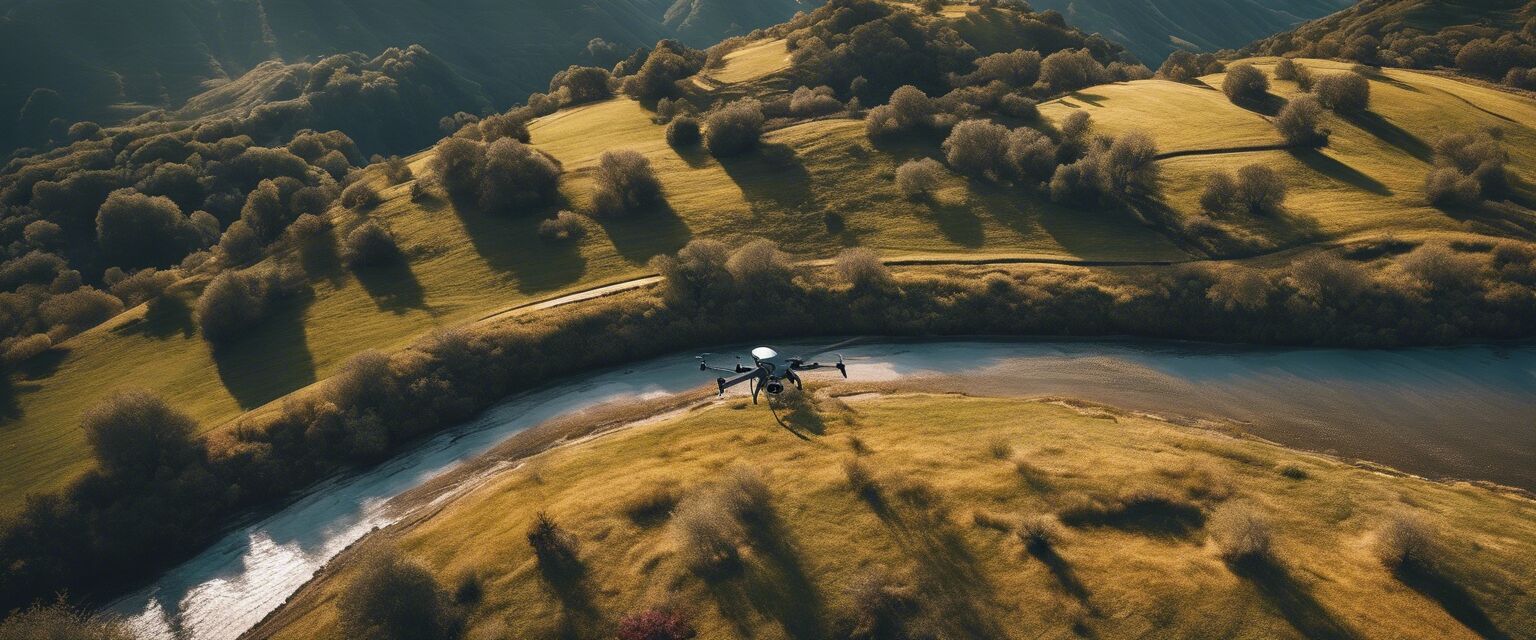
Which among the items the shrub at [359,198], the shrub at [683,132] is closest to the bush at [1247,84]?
the shrub at [683,132]

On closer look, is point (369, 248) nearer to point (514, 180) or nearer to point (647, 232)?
point (514, 180)

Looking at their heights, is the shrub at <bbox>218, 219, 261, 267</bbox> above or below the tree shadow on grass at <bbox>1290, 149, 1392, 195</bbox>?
above

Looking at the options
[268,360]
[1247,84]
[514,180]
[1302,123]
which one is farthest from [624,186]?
[1247,84]

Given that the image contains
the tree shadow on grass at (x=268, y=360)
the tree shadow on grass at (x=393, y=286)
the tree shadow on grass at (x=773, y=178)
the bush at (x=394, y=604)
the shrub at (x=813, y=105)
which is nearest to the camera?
the bush at (x=394, y=604)

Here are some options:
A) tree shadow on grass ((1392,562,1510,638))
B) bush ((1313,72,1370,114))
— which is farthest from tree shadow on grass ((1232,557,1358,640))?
bush ((1313,72,1370,114))

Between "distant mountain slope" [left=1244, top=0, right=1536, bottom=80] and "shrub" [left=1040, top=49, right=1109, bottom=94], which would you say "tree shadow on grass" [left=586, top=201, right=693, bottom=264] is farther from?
"distant mountain slope" [left=1244, top=0, right=1536, bottom=80]

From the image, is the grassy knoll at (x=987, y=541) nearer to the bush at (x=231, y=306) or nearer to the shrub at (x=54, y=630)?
the shrub at (x=54, y=630)
